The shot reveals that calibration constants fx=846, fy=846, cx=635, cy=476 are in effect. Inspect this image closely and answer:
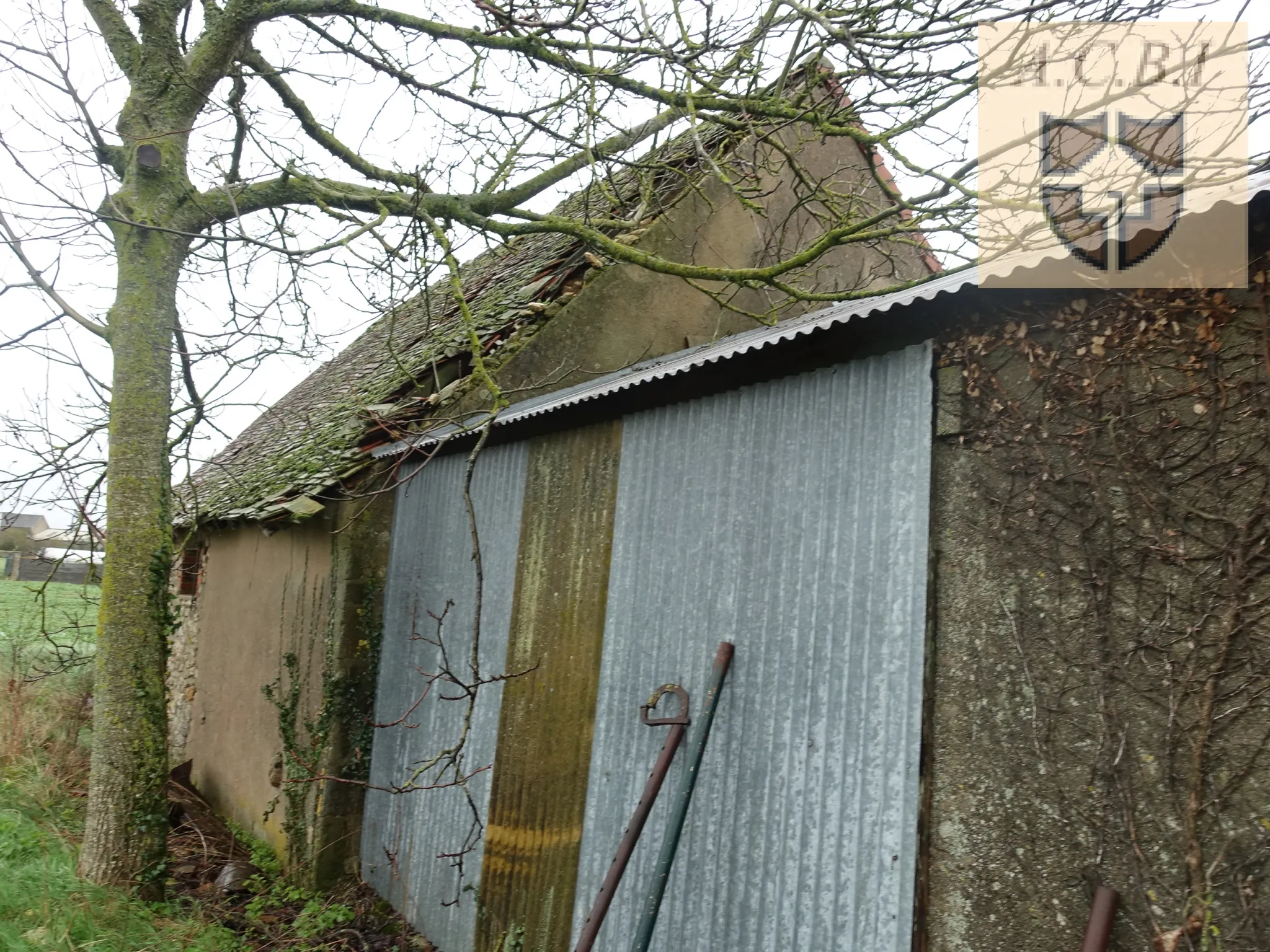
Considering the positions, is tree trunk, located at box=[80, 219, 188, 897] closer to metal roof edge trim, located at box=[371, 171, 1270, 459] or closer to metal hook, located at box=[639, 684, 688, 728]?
metal roof edge trim, located at box=[371, 171, 1270, 459]

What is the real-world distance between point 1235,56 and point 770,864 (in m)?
3.98

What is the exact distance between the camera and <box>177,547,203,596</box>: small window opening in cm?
1050

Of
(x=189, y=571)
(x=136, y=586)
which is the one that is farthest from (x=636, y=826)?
(x=189, y=571)

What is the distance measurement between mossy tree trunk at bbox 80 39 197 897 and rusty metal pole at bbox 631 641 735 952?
382 centimetres

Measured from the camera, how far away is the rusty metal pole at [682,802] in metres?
3.34

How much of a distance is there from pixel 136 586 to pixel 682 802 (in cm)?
421

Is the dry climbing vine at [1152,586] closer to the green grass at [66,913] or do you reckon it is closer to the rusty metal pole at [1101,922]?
the rusty metal pole at [1101,922]

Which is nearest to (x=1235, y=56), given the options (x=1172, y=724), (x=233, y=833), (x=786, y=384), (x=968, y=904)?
(x=786, y=384)

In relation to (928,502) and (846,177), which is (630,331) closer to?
(846,177)

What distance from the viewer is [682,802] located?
3479 mm

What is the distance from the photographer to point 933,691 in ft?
9.16

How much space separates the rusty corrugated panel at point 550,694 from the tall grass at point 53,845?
190cm

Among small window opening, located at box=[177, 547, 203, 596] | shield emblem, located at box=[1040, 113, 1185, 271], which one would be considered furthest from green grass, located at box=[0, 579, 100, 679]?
shield emblem, located at box=[1040, 113, 1185, 271]

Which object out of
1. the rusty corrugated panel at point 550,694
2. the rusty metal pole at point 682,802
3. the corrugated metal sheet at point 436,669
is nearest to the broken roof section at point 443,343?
the corrugated metal sheet at point 436,669
